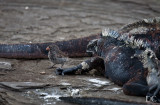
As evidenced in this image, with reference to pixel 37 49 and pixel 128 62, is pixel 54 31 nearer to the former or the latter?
pixel 37 49

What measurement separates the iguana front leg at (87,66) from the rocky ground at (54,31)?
0.37 feet

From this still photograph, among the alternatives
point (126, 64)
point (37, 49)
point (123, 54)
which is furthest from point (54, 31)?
point (126, 64)

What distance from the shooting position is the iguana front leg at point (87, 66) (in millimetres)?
6359

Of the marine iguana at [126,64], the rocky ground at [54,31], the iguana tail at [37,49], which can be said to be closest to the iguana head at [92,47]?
the marine iguana at [126,64]

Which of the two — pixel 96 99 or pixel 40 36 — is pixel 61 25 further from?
pixel 96 99

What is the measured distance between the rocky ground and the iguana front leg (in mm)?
114

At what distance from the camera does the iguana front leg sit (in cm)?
636

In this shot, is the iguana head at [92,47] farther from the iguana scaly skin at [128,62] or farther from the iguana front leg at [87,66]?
the iguana front leg at [87,66]

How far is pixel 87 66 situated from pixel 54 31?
9.60 feet

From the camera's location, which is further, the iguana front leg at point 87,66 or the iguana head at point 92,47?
the iguana head at point 92,47

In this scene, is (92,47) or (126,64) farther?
(92,47)

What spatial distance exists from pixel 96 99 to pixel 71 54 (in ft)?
8.40

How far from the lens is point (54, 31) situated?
912 centimetres

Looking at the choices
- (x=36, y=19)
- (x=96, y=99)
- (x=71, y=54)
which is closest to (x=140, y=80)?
(x=96, y=99)
